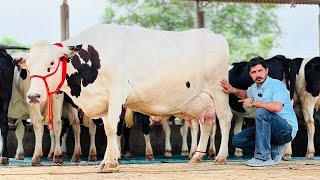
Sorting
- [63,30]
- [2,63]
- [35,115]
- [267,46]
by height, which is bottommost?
[35,115]

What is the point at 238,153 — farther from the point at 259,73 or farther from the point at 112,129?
the point at 112,129

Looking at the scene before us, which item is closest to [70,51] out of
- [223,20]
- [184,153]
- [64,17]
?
[64,17]

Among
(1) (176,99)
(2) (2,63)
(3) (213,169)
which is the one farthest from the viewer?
(2) (2,63)

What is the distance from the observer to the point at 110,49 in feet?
30.0

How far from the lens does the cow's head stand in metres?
8.61

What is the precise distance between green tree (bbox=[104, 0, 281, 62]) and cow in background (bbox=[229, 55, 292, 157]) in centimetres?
1349

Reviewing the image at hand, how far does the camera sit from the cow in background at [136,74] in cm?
881

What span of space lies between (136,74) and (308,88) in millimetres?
4532

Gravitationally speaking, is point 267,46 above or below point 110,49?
above

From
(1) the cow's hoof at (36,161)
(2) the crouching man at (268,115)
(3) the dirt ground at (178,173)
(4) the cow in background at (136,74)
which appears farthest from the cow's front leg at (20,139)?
(2) the crouching man at (268,115)

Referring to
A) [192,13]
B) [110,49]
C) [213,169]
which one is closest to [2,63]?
[110,49]

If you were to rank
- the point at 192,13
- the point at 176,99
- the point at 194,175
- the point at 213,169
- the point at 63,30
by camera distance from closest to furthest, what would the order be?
1. the point at 194,175
2. the point at 213,169
3. the point at 176,99
4. the point at 63,30
5. the point at 192,13

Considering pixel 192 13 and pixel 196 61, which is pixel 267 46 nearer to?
pixel 192 13

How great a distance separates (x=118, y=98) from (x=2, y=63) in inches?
119
